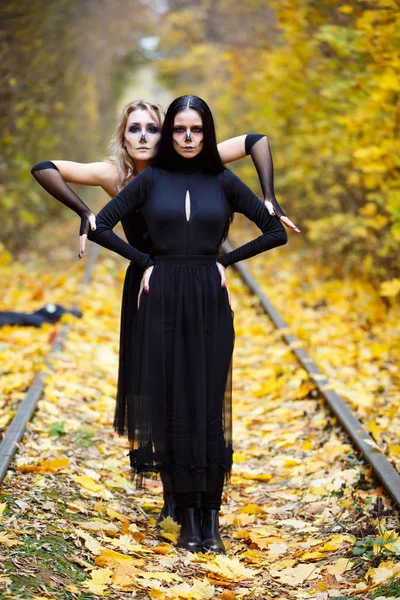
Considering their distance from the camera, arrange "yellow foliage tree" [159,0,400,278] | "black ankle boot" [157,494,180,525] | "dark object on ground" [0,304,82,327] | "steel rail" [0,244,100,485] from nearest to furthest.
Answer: "black ankle boot" [157,494,180,525] < "steel rail" [0,244,100,485] < "yellow foliage tree" [159,0,400,278] < "dark object on ground" [0,304,82,327]

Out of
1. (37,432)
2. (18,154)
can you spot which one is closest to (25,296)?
(18,154)

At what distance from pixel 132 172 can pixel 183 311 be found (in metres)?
0.78

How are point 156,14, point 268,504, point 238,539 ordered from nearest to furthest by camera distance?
point 238,539 → point 268,504 → point 156,14

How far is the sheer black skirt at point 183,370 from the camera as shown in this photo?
12.3ft

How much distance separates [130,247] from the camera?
3.75 m

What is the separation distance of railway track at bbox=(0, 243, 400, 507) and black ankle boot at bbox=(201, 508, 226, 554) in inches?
34.5

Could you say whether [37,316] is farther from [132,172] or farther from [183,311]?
[183,311]

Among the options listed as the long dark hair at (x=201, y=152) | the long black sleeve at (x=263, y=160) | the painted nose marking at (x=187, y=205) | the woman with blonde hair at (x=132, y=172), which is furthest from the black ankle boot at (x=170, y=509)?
the long dark hair at (x=201, y=152)

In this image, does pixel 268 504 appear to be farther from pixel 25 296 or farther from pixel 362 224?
pixel 25 296

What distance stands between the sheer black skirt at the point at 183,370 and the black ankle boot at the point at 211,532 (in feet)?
0.58

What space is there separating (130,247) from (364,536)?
174 centimetres

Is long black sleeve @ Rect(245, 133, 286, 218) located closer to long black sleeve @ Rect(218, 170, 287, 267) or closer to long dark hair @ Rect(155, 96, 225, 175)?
long black sleeve @ Rect(218, 170, 287, 267)

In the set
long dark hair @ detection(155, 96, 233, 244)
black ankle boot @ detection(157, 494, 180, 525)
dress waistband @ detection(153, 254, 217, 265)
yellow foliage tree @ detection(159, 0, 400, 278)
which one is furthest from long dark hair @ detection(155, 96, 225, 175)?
yellow foliage tree @ detection(159, 0, 400, 278)

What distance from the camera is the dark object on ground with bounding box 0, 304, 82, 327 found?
8188mm
